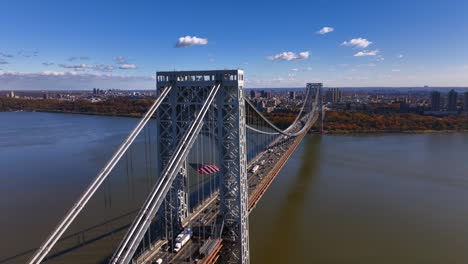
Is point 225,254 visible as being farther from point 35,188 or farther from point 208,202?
point 35,188

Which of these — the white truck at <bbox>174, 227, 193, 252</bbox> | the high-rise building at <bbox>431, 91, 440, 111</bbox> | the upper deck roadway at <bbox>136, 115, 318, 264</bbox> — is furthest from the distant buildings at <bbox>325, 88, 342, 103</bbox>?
the white truck at <bbox>174, 227, 193, 252</bbox>

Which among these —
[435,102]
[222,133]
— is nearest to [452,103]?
[435,102]

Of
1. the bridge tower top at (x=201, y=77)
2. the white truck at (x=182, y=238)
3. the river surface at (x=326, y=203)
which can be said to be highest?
the bridge tower top at (x=201, y=77)

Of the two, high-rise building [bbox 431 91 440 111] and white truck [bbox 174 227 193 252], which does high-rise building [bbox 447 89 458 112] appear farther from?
white truck [bbox 174 227 193 252]

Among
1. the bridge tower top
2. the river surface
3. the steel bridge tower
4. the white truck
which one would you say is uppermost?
the bridge tower top

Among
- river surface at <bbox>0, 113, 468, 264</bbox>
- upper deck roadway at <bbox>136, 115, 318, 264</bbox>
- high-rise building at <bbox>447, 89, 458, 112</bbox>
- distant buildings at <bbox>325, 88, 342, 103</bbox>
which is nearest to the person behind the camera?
upper deck roadway at <bbox>136, 115, 318, 264</bbox>

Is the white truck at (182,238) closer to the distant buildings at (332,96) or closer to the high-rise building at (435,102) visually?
the high-rise building at (435,102)

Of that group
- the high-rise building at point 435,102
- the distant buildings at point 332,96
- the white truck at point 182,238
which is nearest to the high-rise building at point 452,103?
the high-rise building at point 435,102
